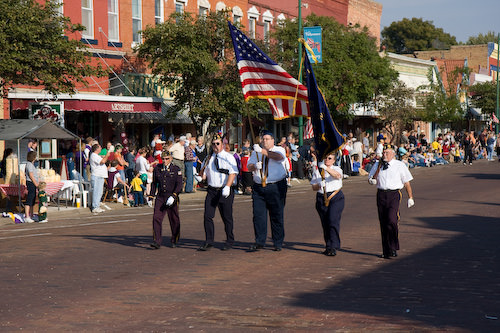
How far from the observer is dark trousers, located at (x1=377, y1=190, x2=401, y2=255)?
11.5 m

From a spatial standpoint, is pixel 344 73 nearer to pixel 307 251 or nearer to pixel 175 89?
pixel 175 89

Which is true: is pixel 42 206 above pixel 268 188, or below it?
below

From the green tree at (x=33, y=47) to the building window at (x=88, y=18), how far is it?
7950mm

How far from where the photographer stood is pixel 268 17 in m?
41.4

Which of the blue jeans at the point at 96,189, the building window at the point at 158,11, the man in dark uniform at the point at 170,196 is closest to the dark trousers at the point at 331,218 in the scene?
the man in dark uniform at the point at 170,196

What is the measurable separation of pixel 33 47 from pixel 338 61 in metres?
20.4

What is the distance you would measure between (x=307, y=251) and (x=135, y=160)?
38.9ft

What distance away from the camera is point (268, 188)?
12.2 metres

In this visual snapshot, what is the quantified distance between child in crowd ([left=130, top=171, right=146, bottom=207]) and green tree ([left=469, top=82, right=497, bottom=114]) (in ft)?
192

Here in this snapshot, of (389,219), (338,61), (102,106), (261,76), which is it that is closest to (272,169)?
(389,219)

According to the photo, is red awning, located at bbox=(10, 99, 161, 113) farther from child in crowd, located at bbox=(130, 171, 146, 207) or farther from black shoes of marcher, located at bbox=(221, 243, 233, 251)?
black shoes of marcher, located at bbox=(221, 243, 233, 251)

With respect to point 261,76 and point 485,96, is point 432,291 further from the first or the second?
point 485,96

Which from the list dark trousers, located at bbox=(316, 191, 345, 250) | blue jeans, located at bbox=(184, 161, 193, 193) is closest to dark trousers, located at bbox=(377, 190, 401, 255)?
dark trousers, located at bbox=(316, 191, 345, 250)

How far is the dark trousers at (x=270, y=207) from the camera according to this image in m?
12.2
